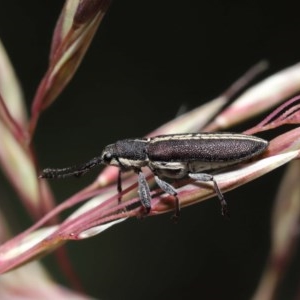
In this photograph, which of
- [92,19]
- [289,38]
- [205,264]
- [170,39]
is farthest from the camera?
[170,39]

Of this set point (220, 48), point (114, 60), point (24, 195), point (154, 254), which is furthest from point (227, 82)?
point (24, 195)

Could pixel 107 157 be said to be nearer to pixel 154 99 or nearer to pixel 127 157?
pixel 127 157

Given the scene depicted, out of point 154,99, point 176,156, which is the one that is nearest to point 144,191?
point 176,156

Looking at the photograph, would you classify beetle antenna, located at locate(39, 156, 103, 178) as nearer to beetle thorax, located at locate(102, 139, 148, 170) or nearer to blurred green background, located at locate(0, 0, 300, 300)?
beetle thorax, located at locate(102, 139, 148, 170)

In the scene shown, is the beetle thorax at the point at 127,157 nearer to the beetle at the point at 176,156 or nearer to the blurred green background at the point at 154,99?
the beetle at the point at 176,156

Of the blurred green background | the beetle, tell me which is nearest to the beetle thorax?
the beetle

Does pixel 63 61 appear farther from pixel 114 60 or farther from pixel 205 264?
pixel 114 60
